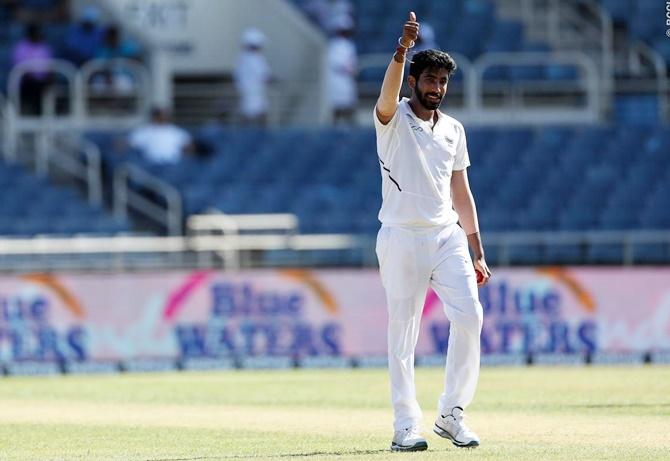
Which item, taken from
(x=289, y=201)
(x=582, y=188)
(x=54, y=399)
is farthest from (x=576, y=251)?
(x=54, y=399)

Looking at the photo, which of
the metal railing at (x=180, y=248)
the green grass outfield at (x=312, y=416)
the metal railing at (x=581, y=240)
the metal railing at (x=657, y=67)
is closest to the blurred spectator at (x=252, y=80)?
the metal railing at (x=180, y=248)

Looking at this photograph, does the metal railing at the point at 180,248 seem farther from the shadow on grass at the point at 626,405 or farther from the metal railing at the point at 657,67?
the shadow on grass at the point at 626,405

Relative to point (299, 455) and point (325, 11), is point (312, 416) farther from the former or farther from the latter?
point (325, 11)

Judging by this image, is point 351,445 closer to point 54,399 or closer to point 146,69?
point 54,399

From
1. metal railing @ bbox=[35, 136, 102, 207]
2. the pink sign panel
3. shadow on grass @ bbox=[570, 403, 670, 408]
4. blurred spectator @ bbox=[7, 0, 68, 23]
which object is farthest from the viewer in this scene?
blurred spectator @ bbox=[7, 0, 68, 23]

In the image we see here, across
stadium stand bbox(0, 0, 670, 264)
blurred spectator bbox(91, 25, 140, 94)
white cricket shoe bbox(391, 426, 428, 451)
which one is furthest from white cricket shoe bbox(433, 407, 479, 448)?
blurred spectator bbox(91, 25, 140, 94)

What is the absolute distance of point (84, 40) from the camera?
880 inches

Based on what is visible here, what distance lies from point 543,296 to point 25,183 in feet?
20.6

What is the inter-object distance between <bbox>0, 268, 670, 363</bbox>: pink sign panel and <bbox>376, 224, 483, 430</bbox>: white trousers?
9.01m

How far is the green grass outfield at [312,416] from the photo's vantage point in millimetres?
8414

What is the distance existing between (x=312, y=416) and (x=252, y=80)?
456 inches

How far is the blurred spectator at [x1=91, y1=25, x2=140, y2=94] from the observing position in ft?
72.5

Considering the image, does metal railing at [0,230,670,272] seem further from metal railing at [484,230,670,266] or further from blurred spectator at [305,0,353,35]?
blurred spectator at [305,0,353,35]

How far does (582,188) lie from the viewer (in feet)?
66.5
